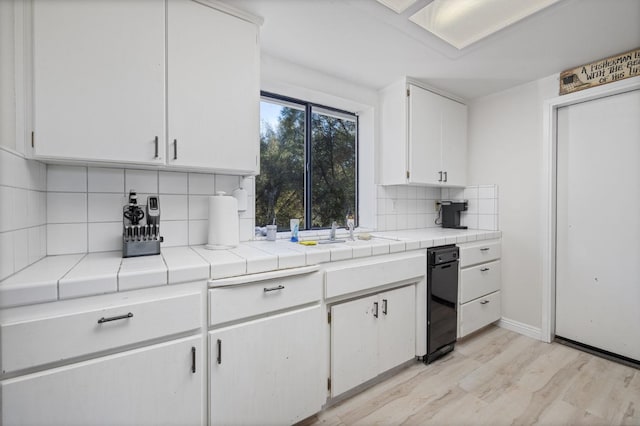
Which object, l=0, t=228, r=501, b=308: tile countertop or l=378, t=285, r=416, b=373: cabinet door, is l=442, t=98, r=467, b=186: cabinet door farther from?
l=0, t=228, r=501, b=308: tile countertop

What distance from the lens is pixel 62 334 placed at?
0.91 m

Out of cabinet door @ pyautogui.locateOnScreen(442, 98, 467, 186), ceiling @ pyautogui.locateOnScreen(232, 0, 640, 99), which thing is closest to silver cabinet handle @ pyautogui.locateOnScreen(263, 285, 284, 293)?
ceiling @ pyautogui.locateOnScreen(232, 0, 640, 99)

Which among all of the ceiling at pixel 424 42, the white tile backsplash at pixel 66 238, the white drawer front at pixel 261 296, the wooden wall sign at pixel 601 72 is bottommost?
the white drawer front at pixel 261 296

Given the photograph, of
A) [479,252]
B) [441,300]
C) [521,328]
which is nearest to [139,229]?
[441,300]

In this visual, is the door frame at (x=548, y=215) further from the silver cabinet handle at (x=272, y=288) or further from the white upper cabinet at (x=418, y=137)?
the silver cabinet handle at (x=272, y=288)

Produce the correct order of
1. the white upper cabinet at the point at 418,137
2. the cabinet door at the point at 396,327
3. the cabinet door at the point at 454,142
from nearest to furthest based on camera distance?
the cabinet door at the point at 396,327 < the white upper cabinet at the point at 418,137 < the cabinet door at the point at 454,142

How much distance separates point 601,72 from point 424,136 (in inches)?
51.4

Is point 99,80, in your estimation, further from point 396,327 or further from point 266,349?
point 396,327

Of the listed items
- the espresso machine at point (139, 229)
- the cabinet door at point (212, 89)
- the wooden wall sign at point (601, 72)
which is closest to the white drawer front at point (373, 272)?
the cabinet door at point (212, 89)

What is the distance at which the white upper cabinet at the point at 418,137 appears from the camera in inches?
96.1

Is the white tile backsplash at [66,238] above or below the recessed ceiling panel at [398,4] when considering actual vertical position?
below

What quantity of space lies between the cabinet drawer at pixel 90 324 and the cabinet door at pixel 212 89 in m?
0.70

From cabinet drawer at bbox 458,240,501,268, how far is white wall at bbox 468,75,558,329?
0.17m

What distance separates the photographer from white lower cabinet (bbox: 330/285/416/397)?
159cm
